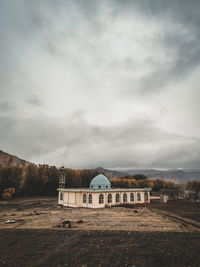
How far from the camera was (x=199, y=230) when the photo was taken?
19594 mm

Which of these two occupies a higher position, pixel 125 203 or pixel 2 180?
pixel 2 180

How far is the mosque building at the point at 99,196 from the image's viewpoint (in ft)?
132

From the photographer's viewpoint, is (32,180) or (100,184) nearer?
(100,184)

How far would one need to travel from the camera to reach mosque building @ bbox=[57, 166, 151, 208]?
4026 cm

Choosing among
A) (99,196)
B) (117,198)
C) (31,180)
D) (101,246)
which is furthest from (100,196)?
(31,180)

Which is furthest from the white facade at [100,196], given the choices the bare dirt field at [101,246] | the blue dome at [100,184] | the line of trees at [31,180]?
the line of trees at [31,180]

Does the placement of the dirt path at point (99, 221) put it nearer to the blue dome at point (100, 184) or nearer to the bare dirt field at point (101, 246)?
the bare dirt field at point (101, 246)

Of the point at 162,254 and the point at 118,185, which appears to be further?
the point at 118,185

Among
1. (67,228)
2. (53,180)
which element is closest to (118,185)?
(53,180)

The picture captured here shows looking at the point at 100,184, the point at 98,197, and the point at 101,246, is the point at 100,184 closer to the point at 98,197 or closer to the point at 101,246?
the point at 98,197

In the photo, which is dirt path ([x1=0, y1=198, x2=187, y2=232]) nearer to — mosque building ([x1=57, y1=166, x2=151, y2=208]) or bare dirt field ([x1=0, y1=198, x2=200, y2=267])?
bare dirt field ([x1=0, y1=198, x2=200, y2=267])

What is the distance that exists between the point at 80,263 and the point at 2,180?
199ft

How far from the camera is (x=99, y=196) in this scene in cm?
4053

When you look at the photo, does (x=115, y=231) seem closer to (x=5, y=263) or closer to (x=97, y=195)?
(x=5, y=263)
